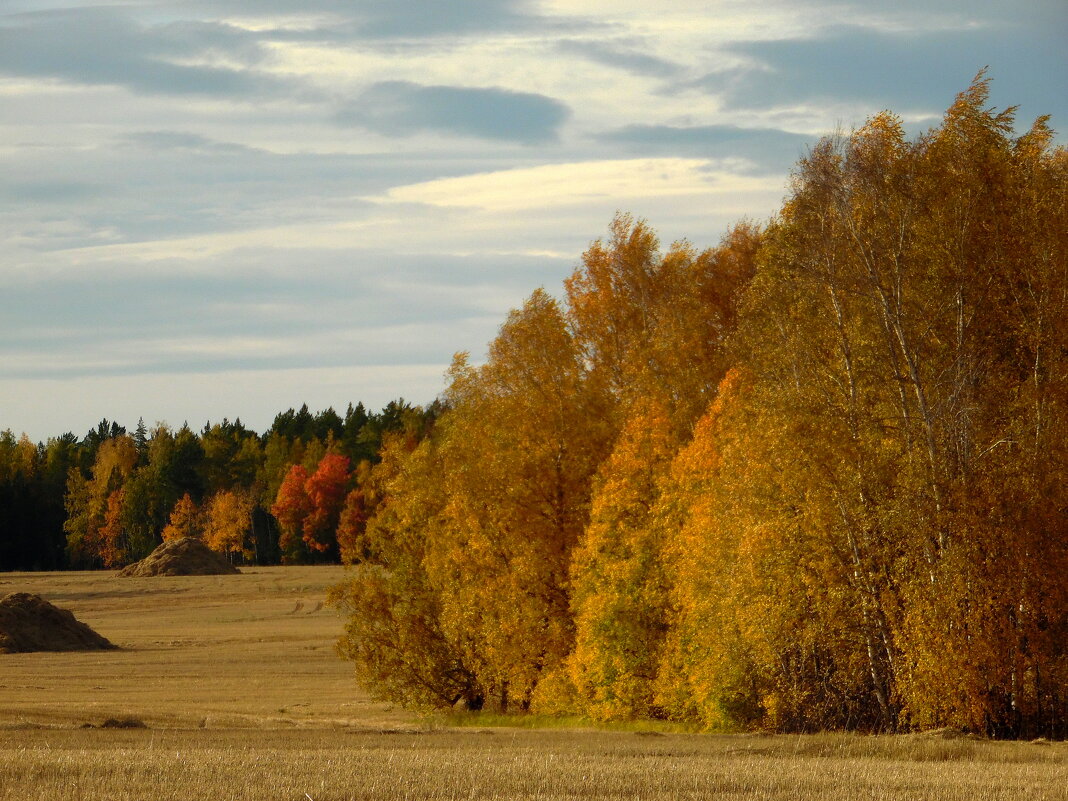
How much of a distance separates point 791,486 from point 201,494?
452 feet

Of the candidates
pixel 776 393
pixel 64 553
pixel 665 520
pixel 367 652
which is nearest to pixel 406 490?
pixel 367 652

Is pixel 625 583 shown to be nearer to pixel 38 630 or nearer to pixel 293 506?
pixel 38 630

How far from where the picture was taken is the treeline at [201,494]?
138750 millimetres

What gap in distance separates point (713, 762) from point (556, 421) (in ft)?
70.2

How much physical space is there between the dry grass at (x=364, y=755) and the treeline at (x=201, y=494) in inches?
3362

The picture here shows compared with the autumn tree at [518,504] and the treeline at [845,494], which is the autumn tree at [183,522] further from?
the treeline at [845,494]

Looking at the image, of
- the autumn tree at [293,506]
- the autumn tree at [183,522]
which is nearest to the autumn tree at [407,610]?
the autumn tree at [293,506]

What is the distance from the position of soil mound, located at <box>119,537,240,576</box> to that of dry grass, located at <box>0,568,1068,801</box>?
219 ft

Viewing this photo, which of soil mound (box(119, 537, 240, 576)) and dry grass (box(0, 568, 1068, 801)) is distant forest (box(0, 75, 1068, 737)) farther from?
soil mound (box(119, 537, 240, 576))

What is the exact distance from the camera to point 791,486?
3138cm

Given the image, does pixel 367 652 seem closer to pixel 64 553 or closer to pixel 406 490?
pixel 406 490

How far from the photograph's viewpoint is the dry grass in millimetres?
19203

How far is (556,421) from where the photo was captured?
44.1 metres

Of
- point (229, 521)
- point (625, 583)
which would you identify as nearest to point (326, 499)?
point (229, 521)
